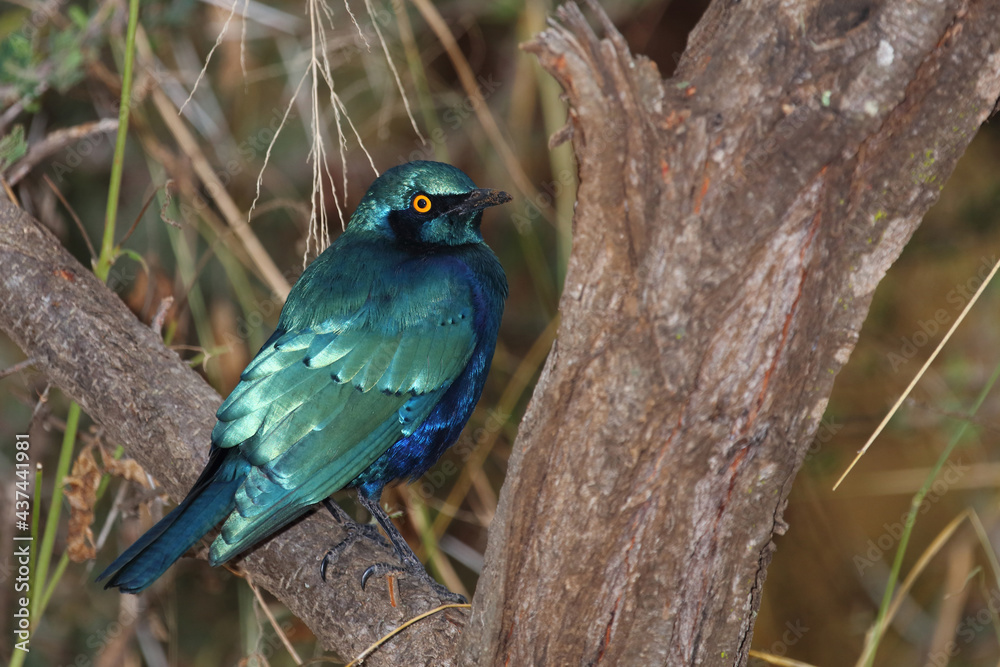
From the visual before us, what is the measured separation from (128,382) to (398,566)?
3.49 feet

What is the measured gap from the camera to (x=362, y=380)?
285cm

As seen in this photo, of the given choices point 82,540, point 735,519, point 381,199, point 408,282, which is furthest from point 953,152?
point 82,540

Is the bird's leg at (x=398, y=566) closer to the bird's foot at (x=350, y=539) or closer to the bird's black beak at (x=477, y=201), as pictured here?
the bird's foot at (x=350, y=539)

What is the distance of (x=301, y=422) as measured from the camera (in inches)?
107

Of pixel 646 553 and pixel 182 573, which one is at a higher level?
pixel 646 553

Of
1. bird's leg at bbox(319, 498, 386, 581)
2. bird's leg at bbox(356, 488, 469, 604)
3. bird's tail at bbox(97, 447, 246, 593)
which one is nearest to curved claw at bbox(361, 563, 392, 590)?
bird's leg at bbox(356, 488, 469, 604)

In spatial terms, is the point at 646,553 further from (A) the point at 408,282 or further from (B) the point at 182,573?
(B) the point at 182,573

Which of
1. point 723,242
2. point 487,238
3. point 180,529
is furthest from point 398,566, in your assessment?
point 487,238

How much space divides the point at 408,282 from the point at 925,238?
3.61 metres

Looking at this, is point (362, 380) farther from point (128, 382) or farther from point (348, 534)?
point (128, 382)

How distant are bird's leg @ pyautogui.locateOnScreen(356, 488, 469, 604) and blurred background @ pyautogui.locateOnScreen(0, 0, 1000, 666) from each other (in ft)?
2.61

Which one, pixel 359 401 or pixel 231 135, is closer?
pixel 359 401

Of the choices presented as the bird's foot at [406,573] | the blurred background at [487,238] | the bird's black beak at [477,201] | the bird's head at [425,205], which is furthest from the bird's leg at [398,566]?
the bird's black beak at [477,201]

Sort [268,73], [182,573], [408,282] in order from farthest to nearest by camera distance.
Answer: [182,573]
[268,73]
[408,282]
